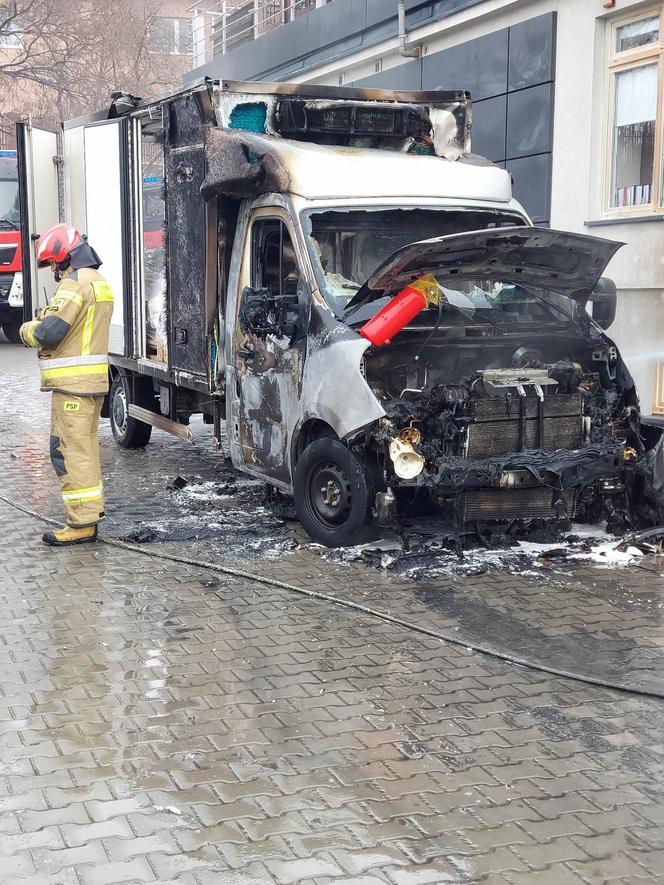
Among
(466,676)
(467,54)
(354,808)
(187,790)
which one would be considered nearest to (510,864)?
(354,808)

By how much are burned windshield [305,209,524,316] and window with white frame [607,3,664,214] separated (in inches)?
167

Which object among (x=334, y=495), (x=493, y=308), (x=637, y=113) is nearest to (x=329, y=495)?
(x=334, y=495)

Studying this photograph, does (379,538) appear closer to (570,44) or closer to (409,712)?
(409,712)

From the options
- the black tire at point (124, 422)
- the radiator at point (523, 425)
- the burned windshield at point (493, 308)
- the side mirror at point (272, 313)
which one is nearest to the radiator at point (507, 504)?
the radiator at point (523, 425)

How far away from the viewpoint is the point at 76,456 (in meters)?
7.23

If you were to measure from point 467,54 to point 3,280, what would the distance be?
11.9 meters

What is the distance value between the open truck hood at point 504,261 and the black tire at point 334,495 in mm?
894

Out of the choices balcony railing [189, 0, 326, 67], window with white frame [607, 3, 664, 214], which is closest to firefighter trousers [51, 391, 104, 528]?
window with white frame [607, 3, 664, 214]

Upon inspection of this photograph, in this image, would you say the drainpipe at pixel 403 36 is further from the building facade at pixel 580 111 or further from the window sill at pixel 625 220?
the window sill at pixel 625 220

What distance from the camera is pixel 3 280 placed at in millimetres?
22438

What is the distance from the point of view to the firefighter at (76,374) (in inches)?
282

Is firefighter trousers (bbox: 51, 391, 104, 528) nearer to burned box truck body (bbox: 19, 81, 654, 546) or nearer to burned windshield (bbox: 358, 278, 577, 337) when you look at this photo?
burned box truck body (bbox: 19, 81, 654, 546)

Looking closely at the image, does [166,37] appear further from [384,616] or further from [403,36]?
[384,616]

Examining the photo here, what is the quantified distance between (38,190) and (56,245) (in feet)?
14.3
